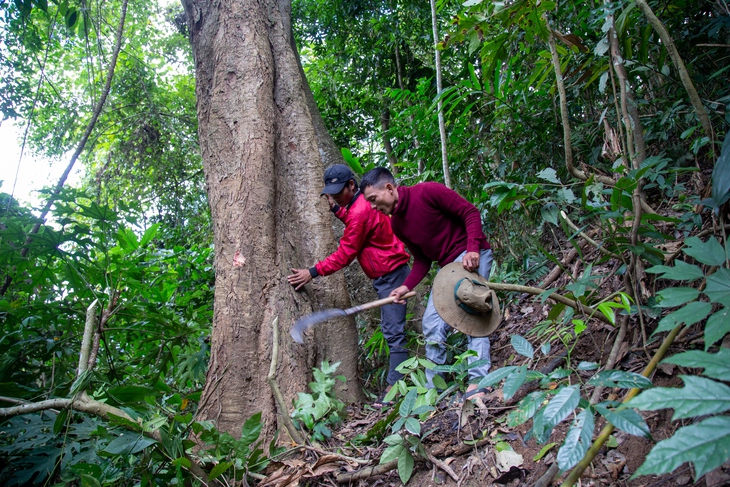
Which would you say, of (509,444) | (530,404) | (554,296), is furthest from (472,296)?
(530,404)

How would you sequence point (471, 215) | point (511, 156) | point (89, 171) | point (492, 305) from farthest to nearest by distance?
point (89, 171)
point (511, 156)
point (471, 215)
point (492, 305)

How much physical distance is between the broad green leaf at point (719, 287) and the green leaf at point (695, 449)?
428 millimetres

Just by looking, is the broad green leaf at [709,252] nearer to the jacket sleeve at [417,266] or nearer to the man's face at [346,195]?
the jacket sleeve at [417,266]

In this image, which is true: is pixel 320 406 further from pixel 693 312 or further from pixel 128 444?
pixel 693 312

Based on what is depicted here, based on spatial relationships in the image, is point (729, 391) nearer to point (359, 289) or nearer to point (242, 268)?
point (242, 268)

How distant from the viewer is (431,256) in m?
3.60

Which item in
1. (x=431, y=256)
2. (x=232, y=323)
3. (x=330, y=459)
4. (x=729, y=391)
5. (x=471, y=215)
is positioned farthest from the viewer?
(x=431, y=256)

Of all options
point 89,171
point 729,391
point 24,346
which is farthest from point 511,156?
point 89,171

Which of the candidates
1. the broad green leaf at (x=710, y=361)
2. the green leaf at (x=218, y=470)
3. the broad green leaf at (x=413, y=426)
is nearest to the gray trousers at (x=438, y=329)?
the broad green leaf at (x=413, y=426)

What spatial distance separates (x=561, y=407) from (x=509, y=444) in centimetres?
90

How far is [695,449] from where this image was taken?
94 centimetres

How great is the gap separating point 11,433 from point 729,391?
9.15 ft

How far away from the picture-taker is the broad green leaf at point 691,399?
96 centimetres

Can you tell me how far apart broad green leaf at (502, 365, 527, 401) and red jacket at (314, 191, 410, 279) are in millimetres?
2034
